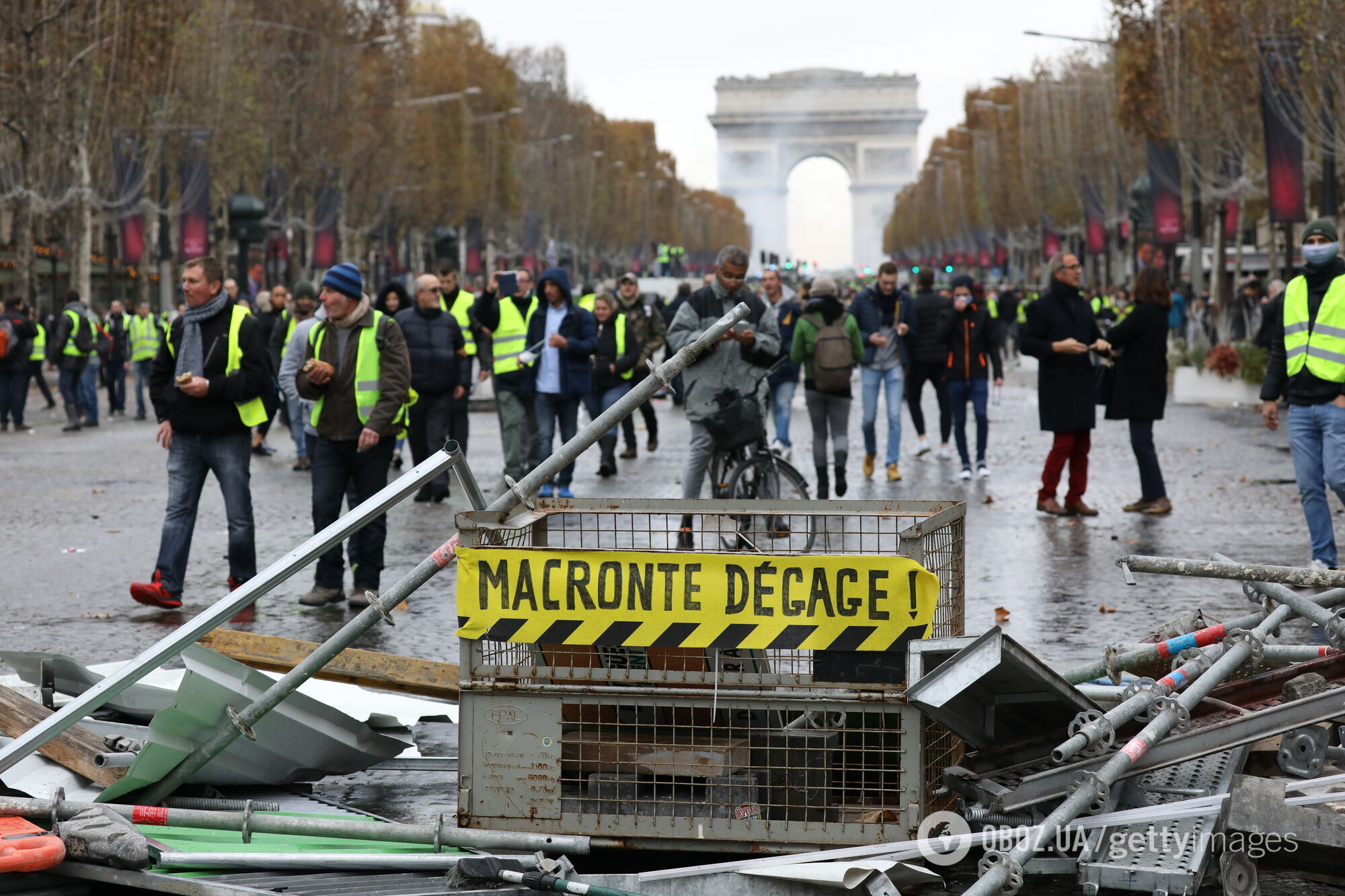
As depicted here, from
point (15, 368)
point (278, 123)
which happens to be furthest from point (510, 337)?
point (278, 123)

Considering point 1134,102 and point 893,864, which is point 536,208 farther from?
point 893,864

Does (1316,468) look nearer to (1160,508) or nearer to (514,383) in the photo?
(1160,508)

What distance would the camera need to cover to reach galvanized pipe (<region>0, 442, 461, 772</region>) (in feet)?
14.0

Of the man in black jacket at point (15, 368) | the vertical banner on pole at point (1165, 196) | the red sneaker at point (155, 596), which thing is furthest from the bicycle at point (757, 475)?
the vertical banner on pole at point (1165, 196)

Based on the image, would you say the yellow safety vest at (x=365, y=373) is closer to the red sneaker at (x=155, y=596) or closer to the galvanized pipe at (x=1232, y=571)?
the red sneaker at (x=155, y=596)

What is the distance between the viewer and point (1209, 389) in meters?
24.2

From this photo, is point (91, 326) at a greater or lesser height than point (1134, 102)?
lesser

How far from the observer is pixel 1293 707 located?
4.20 meters

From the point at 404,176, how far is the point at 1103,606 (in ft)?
168

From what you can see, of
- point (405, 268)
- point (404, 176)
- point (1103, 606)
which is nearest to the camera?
point (1103, 606)

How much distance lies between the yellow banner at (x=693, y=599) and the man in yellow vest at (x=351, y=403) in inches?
163

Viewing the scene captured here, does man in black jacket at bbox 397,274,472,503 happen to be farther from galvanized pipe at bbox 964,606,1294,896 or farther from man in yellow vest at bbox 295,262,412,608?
galvanized pipe at bbox 964,606,1294,896

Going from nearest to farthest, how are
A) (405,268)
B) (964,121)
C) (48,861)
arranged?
(48,861) < (405,268) < (964,121)

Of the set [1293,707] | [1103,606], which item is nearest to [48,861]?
[1293,707]
